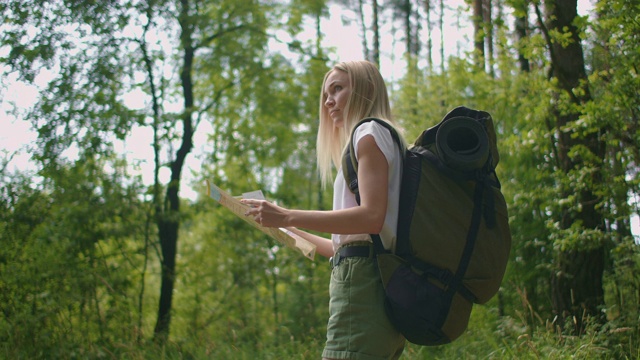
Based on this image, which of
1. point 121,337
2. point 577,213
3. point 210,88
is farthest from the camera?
point 210,88

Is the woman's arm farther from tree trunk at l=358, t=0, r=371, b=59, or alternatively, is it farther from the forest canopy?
tree trunk at l=358, t=0, r=371, b=59

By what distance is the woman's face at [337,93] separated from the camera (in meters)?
2.42

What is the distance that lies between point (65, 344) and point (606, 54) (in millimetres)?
5176

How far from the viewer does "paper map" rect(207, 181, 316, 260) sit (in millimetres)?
2406

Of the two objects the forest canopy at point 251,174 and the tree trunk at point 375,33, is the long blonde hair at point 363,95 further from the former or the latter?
the tree trunk at point 375,33

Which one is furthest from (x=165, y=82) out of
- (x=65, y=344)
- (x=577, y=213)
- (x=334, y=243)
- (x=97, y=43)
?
(x=334, y=243)

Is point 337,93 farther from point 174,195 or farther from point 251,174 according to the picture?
point 251,174

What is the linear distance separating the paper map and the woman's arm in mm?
307

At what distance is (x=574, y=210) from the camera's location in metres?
5.67

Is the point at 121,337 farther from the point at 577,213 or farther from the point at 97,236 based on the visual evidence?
the point at 577,213

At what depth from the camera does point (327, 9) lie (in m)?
11.7

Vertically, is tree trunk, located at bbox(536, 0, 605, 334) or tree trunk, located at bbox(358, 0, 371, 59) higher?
tree trunk, located at bbox(358, 0, 371, 59)

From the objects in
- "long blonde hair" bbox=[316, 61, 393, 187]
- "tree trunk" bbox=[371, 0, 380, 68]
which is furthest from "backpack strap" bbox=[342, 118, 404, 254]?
"tree trunk" bbox=[371, 0, 380, 68]

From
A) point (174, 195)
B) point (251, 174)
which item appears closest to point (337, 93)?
point (174, 195)
